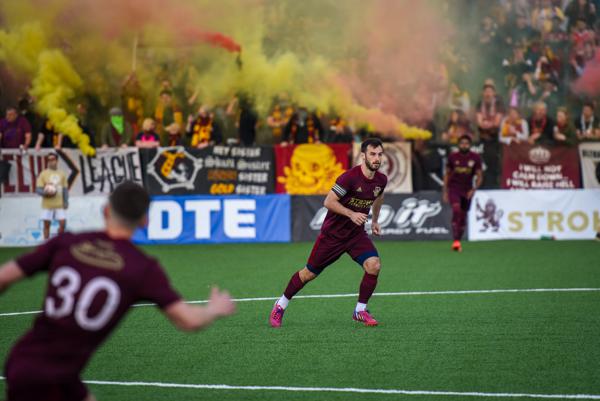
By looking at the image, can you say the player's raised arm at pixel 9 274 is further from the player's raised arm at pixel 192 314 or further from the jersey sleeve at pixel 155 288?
the player's raised arm at pixel 192 314

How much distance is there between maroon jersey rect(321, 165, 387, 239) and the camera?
31.2ft

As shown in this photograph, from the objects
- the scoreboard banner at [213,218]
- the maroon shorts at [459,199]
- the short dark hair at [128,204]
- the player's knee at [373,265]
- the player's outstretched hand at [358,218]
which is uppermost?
the short dark hair at [128,204]

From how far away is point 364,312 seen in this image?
31.6 feet

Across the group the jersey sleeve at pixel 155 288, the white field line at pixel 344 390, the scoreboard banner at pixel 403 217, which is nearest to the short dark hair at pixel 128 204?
the jersey sleeve at pixel 155 288

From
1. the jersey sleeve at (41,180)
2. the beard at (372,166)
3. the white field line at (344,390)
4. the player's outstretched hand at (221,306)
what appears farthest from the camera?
the jersey sleeve at (41,180)

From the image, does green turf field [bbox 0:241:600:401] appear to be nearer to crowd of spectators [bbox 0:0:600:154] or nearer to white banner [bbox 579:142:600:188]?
white banner [bbox 579:142:600:188]

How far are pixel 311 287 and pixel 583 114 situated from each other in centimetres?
1131

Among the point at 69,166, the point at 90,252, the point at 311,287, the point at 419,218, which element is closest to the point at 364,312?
the point at 311,287

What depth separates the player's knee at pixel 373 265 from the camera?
31.3 feet

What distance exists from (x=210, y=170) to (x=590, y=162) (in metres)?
8.65

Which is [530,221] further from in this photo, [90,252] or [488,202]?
[90,252]

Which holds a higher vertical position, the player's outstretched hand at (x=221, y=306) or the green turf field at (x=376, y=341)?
the player's outstretched hand at (x=221, y=306)

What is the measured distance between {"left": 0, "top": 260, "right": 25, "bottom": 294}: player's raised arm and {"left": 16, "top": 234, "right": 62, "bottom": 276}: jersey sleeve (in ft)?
0.08

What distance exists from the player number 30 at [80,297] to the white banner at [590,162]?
18.4m
